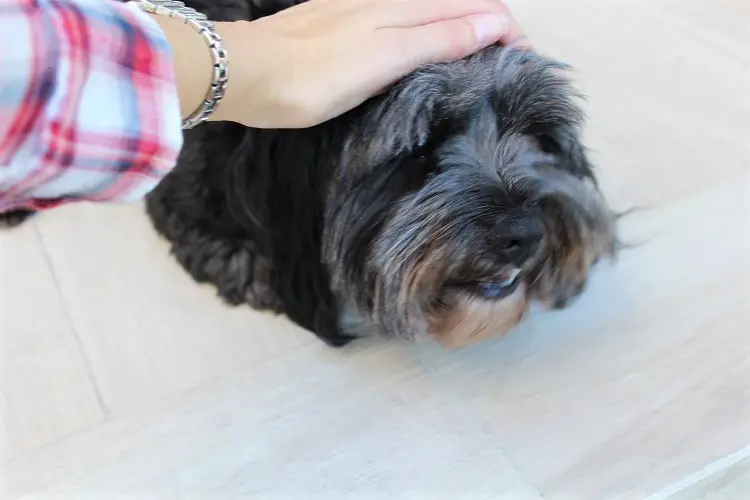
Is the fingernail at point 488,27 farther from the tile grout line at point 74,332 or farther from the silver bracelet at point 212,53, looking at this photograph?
the tile grout line at point 74,332

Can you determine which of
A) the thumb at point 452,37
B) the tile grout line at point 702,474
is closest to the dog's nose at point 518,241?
the thumb at point 452,37

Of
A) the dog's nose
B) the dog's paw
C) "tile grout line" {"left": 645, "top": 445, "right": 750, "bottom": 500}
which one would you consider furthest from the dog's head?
the dog's paw

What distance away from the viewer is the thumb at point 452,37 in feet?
3.12

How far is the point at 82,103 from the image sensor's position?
2.17 feet

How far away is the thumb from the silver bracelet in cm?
22

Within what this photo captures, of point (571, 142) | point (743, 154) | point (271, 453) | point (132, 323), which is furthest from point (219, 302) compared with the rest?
point (743, 154)

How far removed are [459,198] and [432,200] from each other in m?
0.04

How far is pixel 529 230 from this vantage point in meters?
0.98

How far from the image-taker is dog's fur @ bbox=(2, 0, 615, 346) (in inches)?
38.7

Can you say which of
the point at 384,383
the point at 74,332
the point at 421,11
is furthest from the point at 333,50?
the point at 74,332

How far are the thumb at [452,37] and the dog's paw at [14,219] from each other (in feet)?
2.88

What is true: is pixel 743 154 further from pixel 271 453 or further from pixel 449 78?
pixel 271 453

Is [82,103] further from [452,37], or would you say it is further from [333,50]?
[452,37]

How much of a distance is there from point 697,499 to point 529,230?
43 centimetres
